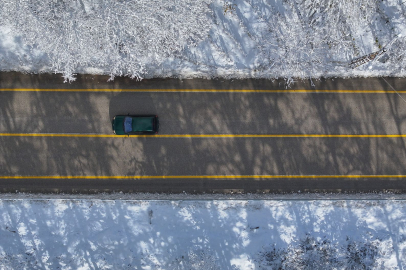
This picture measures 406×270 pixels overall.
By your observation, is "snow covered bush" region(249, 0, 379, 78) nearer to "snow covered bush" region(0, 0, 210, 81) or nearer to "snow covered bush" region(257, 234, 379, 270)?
"snow covered bush" region(0, 0, 210, 81)

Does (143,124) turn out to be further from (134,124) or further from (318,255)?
(318,255)

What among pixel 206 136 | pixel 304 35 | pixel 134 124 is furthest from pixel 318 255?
pixel 134 124

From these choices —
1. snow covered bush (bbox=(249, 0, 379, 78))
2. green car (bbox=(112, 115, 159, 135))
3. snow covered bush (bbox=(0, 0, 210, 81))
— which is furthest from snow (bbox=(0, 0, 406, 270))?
green car (bbox=(112, 115, 159, 135))

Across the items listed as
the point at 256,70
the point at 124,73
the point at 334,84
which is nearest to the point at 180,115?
the point at 124,73

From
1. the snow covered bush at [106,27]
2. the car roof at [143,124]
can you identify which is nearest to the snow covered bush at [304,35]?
the snow covered bush at [106,27]

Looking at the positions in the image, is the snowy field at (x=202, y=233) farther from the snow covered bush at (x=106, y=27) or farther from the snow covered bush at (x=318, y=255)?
the snow covered bush at (x=106, y=27)
